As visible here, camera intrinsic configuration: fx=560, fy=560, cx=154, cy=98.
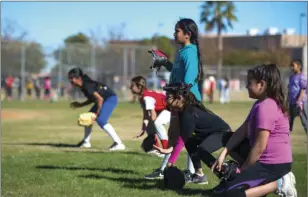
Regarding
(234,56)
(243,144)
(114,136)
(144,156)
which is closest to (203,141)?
(243,144)

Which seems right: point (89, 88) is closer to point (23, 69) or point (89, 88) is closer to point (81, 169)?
point (81, 169)

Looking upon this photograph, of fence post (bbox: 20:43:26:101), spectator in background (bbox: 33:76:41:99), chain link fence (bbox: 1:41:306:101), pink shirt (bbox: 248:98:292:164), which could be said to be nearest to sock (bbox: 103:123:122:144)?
pink shirt (bbox: 248:98:292:164)

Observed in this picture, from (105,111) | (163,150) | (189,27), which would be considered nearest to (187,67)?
(189,27)

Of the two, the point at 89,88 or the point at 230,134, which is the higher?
the point at 89,88

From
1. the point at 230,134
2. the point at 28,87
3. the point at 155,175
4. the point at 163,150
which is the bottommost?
the point at 28,87

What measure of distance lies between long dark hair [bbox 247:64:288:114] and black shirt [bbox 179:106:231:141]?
1.05 meters

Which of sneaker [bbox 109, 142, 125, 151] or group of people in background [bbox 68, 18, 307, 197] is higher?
group of people in background [bbox 68, 18, 307, 197]

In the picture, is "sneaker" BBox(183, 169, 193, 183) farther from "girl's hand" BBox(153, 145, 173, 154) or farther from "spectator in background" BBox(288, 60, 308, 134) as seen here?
"spectator in background" BBox(288, 60, 308, 134)

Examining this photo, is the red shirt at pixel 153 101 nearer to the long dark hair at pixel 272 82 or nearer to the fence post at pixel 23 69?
the long dark hair at pixel 272 82

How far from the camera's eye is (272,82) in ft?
18.0

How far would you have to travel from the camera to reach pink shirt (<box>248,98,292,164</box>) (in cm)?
535

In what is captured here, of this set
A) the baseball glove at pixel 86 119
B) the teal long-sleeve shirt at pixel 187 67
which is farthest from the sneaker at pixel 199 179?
the baseball glove at pixel 86 119

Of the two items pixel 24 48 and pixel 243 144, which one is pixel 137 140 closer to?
pixel 243 144

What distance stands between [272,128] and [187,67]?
1947 millimetres
